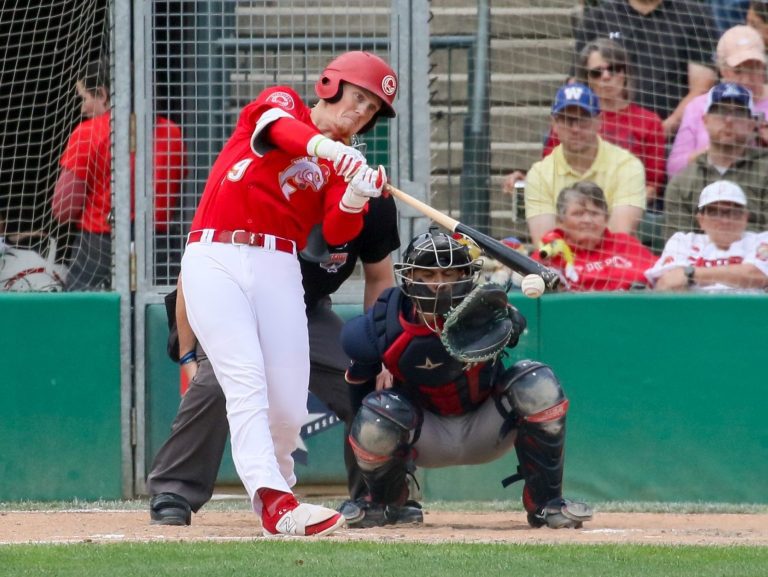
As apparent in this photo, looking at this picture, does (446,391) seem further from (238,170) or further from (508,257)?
(238,170)

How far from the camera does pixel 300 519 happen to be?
4.84 metres

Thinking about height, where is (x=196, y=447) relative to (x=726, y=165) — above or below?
below

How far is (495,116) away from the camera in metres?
7.50

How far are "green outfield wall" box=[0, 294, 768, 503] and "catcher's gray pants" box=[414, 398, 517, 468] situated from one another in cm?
129

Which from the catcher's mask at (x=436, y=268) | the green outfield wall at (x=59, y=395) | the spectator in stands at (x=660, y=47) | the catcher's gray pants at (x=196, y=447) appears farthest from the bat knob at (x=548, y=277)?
the spectator in stands at (x=660, y=47)

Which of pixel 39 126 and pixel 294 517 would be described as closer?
pixel 294 517

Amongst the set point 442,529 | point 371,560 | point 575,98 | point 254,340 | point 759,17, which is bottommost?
point 442,529

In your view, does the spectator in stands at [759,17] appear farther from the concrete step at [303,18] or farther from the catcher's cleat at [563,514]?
the catcher's cleat at [563,514]

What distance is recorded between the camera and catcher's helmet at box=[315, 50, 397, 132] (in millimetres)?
5074

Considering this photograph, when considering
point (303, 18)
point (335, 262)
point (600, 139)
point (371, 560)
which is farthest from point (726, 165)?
point (371, 560)

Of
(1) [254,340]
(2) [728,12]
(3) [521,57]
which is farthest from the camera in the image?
(2) [728,12]

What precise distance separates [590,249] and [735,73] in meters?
1.60

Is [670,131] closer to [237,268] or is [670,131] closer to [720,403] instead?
[720,403]

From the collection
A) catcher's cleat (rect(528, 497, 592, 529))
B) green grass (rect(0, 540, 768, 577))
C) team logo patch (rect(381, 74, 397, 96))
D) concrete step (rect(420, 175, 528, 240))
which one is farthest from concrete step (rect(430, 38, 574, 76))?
green grass (rect(0, 540, 768, 577))
